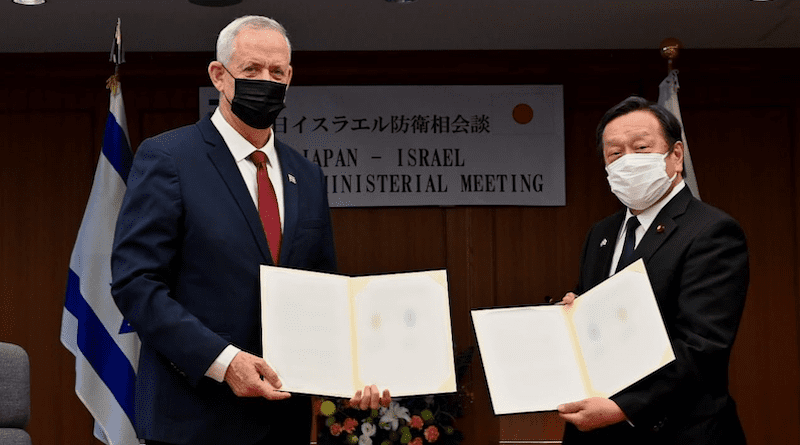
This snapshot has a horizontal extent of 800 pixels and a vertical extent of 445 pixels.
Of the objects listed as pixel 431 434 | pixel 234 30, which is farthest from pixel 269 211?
pixel 431 434

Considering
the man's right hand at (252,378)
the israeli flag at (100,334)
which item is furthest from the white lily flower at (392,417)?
the man's right hand at (252,378)

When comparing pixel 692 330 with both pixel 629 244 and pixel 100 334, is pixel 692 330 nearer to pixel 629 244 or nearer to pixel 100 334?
pixel 629 244

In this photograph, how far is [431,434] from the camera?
4.50 m

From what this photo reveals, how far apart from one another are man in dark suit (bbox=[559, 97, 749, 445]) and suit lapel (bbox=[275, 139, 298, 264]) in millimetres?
708

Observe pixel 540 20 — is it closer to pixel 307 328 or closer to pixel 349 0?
pixel 349 0

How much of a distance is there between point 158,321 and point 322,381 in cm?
37

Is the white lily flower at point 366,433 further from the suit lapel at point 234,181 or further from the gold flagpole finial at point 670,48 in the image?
the suit lapel at point 234,181

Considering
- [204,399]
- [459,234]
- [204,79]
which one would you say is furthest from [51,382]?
[204,399]

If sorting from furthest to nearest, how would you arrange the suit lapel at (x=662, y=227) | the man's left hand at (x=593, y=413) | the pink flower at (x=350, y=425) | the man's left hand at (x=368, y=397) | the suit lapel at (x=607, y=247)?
1. the pink flower at (x=350, y=425)
2. the suit lapel at (x=607, y=247)
3. the suit lapel at (x=662, y=227)
4. the man's left hand at (x=593, y=413)
5. the man's left hand at (x=368, y=397)

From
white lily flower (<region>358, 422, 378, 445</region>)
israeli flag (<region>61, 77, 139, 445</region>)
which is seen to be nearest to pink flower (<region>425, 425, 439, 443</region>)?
white lily flower (<region>358, 422, 378, 445</region>)

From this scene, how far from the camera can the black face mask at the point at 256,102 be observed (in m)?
2.26

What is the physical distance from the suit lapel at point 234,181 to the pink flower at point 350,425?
2.37 meters

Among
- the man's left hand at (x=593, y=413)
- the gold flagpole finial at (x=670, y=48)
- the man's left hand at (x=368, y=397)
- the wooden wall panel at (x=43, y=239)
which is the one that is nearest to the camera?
the man's left hand at (x=368, y=397)

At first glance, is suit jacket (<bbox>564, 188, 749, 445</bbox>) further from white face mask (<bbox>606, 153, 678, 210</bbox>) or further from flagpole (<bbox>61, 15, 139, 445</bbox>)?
flagpole (<bbox>61, 15, 139, 445</bbox>)
